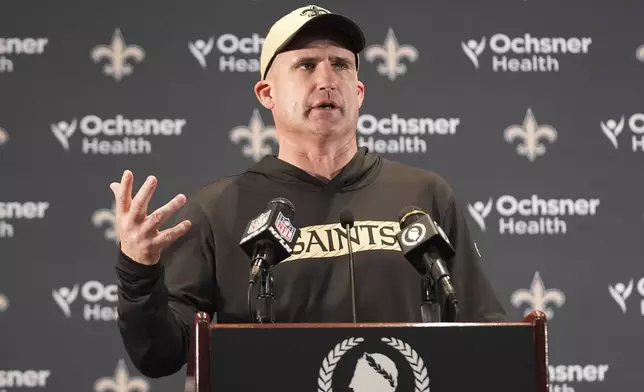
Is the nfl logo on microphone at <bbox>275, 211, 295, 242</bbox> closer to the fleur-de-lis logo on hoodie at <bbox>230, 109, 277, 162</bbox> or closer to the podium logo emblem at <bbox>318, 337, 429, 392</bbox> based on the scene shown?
the podium logo emblem at <bbox>318, 337, 429, 392</bbox>

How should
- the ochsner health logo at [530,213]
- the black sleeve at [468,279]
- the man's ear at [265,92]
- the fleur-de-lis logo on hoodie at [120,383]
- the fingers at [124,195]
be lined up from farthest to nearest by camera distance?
1. the ochsner health logo at [530,213]
2. the fleur-de-lis logo on hoodie at [120,383]
3. the man's ear at [265,92]
4. the black sleeve at [468,279]
5. the fingers at [124,195]

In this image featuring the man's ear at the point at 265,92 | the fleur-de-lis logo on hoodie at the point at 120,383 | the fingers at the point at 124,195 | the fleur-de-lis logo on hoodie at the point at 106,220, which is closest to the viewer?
the fingers at the point at 124,195

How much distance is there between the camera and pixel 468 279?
2629 millimetres

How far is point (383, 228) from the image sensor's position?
8.50 feet

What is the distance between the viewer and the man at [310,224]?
96.8 inches

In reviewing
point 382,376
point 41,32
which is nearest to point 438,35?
point 41,32

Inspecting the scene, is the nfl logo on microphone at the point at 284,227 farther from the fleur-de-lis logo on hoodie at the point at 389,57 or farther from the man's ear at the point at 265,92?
the fleur-de-lis logo on hoodie at the point at 389,57

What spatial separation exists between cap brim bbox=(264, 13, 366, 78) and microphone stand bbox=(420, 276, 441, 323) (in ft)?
3.11

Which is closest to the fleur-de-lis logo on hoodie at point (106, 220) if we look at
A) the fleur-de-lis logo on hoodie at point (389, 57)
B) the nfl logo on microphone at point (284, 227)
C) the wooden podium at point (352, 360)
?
the fleur-de-lis logo on hoodie at point (389, 57)

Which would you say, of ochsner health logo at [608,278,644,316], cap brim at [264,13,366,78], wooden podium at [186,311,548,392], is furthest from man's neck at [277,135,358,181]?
ochsner health logo at [608,278,644,316]

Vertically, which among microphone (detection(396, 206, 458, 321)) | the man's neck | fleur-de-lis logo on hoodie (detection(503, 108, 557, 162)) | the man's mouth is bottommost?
microphone (detection(396, 206, 458, 321))

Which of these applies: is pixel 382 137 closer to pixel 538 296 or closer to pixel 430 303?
pixel 538 296

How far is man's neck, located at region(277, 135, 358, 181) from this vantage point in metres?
2.81

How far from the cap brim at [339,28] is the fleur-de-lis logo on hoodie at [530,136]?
5.17ft
